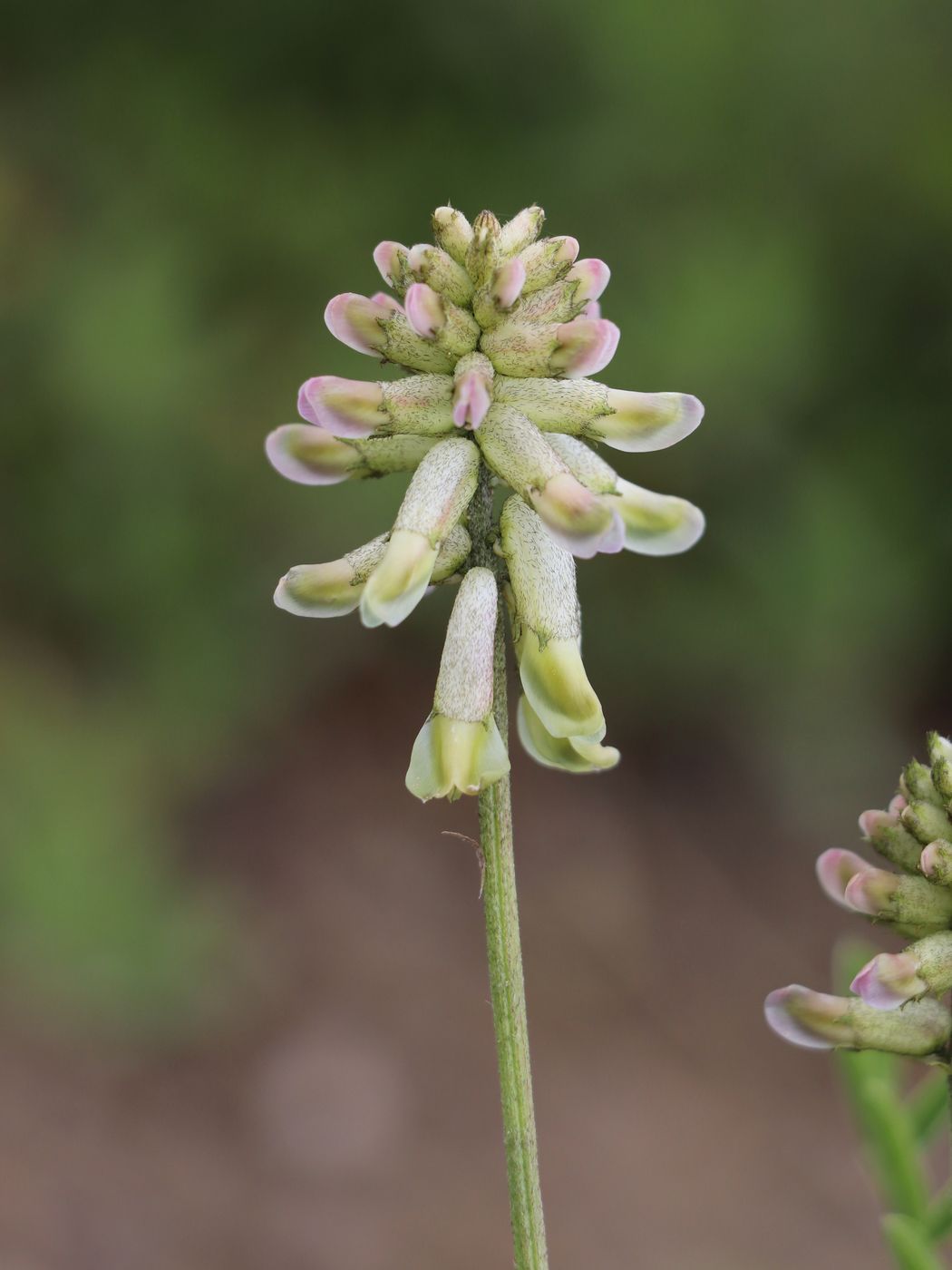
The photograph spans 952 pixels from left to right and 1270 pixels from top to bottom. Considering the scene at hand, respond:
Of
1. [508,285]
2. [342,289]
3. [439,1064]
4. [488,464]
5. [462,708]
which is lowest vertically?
[462,708]

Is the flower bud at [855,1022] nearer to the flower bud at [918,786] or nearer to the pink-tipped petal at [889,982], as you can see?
the pink-tipped petal at [889,982]

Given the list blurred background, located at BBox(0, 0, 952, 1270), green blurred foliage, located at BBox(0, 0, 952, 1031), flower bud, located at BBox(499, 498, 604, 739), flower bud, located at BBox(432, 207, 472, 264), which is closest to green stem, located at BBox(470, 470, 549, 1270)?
flower bud, located at BBox(499, 498, 604, 739)

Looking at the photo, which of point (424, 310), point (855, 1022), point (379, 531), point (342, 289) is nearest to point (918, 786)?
point (855, 1022)

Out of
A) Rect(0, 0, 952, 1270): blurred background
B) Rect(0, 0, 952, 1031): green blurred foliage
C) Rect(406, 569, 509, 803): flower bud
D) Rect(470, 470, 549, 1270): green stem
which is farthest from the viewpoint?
Rect(0, 0, 952, 1031): green blurred foliage

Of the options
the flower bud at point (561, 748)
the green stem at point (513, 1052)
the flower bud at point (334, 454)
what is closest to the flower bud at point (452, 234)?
the flower bud at point (334, 454)

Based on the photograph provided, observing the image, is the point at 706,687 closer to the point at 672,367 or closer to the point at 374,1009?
the point at 672,367

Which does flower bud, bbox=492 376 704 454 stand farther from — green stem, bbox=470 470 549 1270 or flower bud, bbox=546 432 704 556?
green stem, bbox=470 470 549 1270

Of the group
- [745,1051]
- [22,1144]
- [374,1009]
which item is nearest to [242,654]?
[374,1009]

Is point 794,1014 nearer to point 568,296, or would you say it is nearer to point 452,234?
point 568,296
